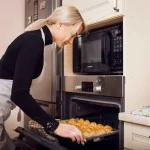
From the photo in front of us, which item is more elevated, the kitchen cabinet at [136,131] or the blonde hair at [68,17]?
the blonde hair at [68,17]

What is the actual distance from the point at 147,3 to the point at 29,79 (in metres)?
0.71

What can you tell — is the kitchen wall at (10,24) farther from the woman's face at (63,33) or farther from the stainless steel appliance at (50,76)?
the woman's face at (63,33)

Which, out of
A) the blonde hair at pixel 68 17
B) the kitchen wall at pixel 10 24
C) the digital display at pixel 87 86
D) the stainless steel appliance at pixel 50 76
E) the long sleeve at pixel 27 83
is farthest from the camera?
the kitchen wall at pixel 10 24

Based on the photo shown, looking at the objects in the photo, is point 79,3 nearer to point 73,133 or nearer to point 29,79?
point 29,79

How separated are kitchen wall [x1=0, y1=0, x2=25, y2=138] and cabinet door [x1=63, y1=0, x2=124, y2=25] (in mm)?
822

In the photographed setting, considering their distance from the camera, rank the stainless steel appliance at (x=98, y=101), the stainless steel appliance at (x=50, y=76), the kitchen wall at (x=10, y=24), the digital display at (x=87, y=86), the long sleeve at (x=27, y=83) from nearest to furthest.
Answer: the long sleeve at (x=27, y=83), the stainless steel appliance at (x=98, y=101), the digital display at (x=87, y=86), the stainless steel appliance at (x=50, y=76), the kitchen wall at (x=10, y=24)

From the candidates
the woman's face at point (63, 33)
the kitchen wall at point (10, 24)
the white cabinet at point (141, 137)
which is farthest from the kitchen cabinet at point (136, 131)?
the kitchen wall at point (10, 24)

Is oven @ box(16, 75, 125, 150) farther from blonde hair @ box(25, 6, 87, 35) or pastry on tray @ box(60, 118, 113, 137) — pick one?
blonde hair @ box(25, 6, 87, 35)

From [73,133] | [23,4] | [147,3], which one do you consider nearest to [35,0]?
[23,4]

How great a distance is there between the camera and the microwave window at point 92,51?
1.31m

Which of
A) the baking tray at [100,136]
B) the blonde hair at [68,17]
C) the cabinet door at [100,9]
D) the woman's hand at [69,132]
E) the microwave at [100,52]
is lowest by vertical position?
the baking tray at [100,136]

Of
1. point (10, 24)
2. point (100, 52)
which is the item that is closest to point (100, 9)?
point (100, 52)

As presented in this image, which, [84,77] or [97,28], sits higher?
[97,28]

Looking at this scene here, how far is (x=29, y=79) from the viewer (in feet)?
2.85
